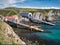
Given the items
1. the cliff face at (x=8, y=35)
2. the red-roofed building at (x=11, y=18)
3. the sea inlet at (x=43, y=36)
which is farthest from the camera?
the red-roofed building at (x=11, y=18)

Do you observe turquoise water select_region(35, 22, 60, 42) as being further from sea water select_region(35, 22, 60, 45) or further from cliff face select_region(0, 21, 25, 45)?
cliff face select_region(0, 21, 25, 45)

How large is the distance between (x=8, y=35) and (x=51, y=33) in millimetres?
1438

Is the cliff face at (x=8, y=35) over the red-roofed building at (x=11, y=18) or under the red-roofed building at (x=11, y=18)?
under

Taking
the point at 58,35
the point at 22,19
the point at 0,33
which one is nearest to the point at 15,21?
the point at 22,19

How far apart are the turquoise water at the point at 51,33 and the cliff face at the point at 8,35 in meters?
0.73

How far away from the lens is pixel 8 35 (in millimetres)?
7695

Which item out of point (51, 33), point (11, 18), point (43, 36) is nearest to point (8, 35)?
point (11, 18)

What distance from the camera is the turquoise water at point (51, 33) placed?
25.6ft

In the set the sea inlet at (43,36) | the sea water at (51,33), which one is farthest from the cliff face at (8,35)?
the sea water at (51,33)

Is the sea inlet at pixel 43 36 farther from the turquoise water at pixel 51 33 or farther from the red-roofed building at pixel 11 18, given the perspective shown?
the red-roofed building at pixel 11 18

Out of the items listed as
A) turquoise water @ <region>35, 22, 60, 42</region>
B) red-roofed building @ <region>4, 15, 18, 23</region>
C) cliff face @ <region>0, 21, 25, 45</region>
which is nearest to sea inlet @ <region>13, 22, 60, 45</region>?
turquoise water @ <region>35, 22, 60, 42</region>

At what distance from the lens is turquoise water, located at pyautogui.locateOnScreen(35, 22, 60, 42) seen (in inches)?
307

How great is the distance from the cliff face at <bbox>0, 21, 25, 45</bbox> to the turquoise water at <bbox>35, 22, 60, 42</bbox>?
73cm

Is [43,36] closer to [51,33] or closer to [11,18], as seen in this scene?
[51,33]
